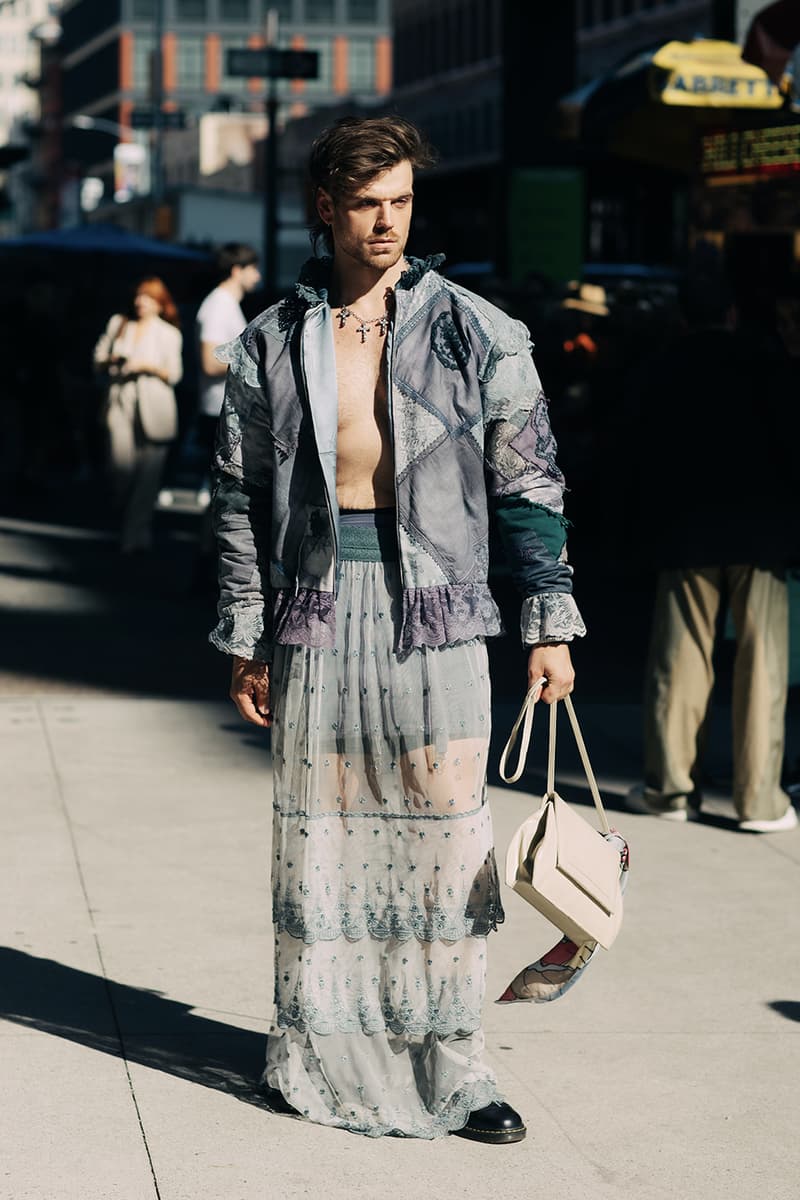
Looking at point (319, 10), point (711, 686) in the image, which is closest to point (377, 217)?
point (711, 686)

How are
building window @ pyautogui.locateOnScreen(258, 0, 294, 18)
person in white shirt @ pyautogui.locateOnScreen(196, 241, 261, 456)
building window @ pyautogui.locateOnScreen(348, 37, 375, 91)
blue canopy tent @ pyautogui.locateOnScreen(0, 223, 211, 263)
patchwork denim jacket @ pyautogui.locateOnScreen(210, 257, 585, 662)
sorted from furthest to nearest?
building window @ pyautogui.locateOnScreen(348, 37, 375, 91) < building window @ pyautogui.locateOnScreen(258, 0, 294, 18) < blue canopy tent @ pyautogui.locateOnScreen(0, 223, 211, 263) < person in white shirt @ pyautogui.locateOnScreen(196, 241, 261, 456) < patchwork denim jacket @ pyautogui.locateOnScreen(210, 257, 585, 662)

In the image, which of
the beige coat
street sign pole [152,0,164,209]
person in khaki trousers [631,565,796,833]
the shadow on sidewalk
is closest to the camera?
the shadow on sidewalk

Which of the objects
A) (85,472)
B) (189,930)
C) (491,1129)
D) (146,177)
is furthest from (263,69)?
(146,177)

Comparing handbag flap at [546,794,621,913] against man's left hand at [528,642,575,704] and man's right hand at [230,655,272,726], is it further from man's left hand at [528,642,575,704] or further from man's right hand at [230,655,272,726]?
man's right hand at [230,655,272,726]

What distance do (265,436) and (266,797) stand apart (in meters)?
3.29

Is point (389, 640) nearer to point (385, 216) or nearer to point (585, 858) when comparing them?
point (585, 858)

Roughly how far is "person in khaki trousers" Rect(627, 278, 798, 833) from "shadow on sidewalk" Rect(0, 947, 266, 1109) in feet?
8.18

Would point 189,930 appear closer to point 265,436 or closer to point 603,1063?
point 603,1063

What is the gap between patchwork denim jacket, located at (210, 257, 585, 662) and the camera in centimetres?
423

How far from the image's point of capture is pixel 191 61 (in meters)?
129

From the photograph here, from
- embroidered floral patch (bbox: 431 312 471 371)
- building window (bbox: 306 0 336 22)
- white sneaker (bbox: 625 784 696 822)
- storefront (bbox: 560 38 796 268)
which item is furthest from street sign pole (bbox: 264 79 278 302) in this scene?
building window (bbox: 306 0 336 22)

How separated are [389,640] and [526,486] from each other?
1.31ft

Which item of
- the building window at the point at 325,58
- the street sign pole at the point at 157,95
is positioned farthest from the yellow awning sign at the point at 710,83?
the building window at the point at 325,58

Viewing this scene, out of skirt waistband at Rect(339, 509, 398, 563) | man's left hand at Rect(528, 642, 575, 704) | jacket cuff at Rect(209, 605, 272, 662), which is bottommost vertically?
man's left hand at Rect(528, 642, 575, 704)
